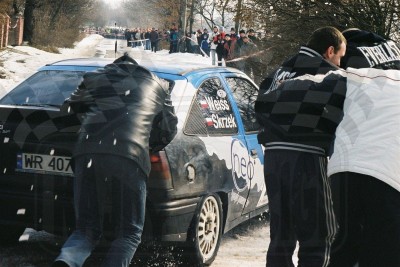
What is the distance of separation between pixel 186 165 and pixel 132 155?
0.86 meters

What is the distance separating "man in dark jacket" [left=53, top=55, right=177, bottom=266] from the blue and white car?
49 centimetres

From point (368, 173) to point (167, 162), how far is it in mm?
1598

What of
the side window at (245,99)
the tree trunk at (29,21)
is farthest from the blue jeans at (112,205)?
the tree trunk at (29,21)

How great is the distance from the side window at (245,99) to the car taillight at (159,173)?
4.81ft

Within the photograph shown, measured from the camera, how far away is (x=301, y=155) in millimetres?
3662

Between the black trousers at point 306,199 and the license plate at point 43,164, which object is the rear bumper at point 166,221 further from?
the black trousers at point 306,199

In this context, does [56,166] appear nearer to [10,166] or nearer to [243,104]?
[10,166]

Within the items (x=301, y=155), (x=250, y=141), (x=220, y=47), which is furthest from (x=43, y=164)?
(x=220, y=47)

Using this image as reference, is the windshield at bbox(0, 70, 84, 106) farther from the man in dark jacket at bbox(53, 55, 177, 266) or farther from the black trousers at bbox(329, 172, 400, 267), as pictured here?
the black trousers at bbox(329, 172, 400, 267)

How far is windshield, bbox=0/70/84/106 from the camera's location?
484 cm

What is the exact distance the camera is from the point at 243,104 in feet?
18.5

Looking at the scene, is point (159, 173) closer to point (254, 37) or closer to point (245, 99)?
point (245, 99)

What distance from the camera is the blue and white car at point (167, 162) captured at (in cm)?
424

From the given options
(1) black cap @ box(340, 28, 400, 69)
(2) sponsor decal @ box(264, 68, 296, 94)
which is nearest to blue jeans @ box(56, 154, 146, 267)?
(2) sponsor decal @ box(264, 68, 296, 94)
